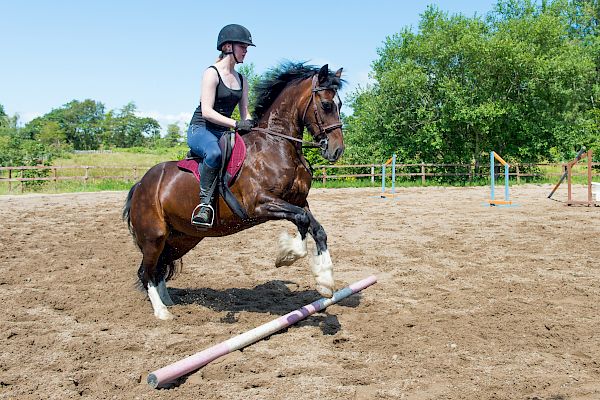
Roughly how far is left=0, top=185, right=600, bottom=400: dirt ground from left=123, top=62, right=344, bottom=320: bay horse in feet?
2.19

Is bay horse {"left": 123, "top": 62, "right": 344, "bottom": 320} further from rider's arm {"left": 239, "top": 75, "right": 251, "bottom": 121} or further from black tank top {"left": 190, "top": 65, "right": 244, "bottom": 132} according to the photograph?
black tank top {"left": 190, "top": 65, "right": 244, "bottom": 132}

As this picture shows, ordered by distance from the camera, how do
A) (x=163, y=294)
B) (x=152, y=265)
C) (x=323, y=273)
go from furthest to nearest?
(x=163, y=294), (x=152, y=265), (x=323, y=273)

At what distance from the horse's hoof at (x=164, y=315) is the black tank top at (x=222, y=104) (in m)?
2.00

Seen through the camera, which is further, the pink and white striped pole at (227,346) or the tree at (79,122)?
the tree at (79,122)

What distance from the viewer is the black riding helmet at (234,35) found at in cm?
482

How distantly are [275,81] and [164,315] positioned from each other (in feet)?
8.96

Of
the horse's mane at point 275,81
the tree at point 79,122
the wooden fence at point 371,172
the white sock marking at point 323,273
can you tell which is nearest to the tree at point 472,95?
the wooden fence at point 371,172

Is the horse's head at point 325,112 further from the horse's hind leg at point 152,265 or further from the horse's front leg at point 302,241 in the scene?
the horse's hind leg at point 152,265

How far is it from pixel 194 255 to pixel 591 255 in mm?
6663

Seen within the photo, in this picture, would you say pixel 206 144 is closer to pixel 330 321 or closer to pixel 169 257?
pixel 169 257

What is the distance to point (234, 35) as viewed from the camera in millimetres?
4824

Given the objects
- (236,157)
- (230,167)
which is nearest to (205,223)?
(230,167)

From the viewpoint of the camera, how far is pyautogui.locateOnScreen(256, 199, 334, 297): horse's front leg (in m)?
4.43

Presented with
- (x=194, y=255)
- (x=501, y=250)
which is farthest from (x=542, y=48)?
(x=194, y=255)
